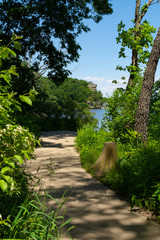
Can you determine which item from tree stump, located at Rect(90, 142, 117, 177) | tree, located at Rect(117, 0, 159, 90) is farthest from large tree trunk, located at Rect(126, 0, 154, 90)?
tree stump, located at Rect(90, 142, 117, 177)

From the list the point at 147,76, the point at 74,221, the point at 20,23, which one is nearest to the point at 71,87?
the point at 20,23

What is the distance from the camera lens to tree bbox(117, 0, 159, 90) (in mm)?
11508

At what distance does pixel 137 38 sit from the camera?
1153 cm

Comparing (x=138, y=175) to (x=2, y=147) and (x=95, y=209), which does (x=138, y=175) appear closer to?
(x=95, y=209)

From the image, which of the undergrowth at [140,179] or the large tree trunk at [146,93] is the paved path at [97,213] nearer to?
the undergrowth at [140,179]

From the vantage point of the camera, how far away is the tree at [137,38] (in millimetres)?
11508

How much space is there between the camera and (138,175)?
4.95 meters

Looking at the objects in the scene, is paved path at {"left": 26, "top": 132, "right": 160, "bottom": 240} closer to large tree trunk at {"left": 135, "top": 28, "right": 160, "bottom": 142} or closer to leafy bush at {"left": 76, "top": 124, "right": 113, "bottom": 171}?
leafy bush at {"left": 76, "top": 124, "right": 113, "bottom": 171}

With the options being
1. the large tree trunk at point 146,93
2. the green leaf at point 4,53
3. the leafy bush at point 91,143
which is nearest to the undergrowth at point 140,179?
the leafy bush at point 91,143

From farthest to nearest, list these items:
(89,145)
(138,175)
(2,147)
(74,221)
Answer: (89,145) < (138,175) < (74,221) < (2,147)

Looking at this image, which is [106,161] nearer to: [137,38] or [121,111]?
[121,111]

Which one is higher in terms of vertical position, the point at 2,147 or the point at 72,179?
the point at 2,147

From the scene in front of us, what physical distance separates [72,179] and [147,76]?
13.2 feet

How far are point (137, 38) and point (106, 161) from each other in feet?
23.3
